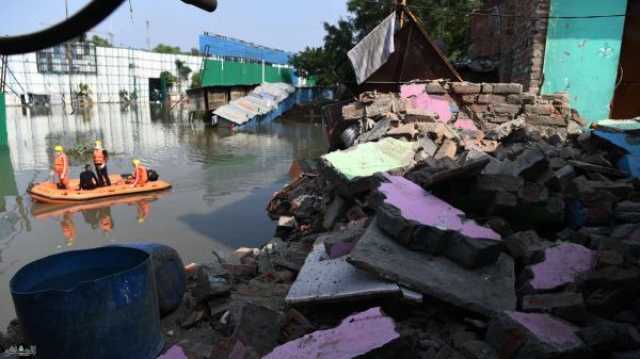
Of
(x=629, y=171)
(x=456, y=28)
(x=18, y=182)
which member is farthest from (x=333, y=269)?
(x=456, y=28)

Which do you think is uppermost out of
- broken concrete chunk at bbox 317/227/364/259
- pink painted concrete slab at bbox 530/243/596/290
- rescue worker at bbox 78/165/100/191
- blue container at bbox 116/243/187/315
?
pink painted concrete slab at bbox 530/243/596/290

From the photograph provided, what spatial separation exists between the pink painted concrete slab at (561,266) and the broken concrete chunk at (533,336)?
0.47m

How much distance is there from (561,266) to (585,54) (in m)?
6.86

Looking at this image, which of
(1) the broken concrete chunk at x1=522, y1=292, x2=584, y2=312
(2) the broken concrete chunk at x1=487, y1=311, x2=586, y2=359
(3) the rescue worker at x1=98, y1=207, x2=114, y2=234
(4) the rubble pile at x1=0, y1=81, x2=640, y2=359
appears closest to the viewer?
(2) the broken concrete chunk at x1=487, y1=311, x2=586, y2=359

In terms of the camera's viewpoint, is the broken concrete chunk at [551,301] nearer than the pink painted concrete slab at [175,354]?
Yes

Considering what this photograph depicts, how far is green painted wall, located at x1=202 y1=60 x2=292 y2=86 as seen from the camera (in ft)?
87.8

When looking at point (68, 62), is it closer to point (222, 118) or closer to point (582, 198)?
point (222, 118)

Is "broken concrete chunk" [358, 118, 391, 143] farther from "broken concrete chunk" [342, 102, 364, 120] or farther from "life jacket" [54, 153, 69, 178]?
"life jacket" [54, 153, 69, 178]

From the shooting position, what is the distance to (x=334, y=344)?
2.52 m

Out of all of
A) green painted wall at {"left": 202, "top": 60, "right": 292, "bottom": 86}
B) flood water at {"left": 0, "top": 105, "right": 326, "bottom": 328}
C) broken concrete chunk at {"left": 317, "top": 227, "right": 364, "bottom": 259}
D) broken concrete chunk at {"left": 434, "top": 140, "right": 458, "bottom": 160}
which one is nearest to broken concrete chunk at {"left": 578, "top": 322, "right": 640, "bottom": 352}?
broken concrete chunk at {"left": 317, "top": 227, "right": 364, "bottom": 259}

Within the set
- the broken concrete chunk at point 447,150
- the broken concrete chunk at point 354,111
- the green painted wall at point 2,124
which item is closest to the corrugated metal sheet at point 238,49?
the green painted wall at point 2,124

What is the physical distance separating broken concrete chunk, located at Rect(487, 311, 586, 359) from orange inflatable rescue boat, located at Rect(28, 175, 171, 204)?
10.2 meters

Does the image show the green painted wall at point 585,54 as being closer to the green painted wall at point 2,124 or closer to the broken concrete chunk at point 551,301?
the broken concrete chunk at point 551,301

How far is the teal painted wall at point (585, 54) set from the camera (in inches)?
328
